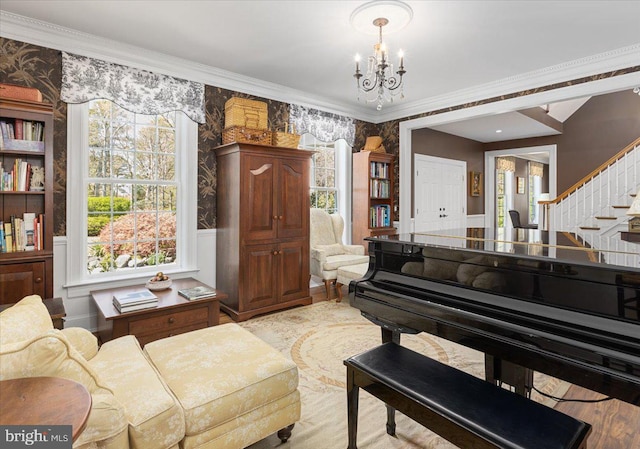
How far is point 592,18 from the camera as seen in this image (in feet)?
9.14

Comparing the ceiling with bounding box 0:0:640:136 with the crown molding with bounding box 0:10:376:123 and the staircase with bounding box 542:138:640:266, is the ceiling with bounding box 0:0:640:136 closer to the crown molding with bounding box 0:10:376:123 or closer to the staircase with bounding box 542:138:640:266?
the crown molding with bounding box 0:10:376:123

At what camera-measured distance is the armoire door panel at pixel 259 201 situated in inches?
146

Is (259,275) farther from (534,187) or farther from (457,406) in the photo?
(534,187)

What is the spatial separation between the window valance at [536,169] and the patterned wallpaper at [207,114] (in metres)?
6.61

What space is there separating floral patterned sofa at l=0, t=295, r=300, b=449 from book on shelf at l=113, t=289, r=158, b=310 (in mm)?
637

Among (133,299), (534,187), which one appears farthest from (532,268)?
(534,187)

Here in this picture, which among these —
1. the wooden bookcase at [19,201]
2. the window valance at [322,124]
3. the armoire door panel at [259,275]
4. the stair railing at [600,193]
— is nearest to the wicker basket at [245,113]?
the window valance at [322,124]

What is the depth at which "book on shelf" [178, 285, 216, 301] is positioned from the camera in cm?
293

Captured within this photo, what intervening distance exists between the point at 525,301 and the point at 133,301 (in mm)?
2527

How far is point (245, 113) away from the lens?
3.84 m

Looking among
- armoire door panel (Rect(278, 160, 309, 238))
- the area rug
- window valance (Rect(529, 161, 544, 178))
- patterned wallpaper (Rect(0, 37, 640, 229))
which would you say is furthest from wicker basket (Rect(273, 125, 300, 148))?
window valance (Rect(529, 161, 544, 178))

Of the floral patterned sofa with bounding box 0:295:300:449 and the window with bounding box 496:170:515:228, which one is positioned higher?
the window with bounding box 496:170:515:228

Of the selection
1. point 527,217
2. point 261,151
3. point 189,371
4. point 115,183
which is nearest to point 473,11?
point 261,151

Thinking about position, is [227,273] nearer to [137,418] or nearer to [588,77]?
[137,418]
